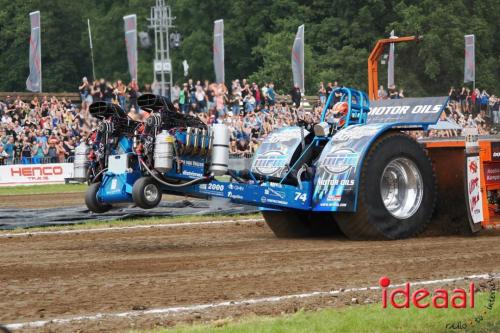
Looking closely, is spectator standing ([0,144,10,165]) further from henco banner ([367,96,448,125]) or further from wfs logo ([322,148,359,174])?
wfs logo ([322,148,359,174])

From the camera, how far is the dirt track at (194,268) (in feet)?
25.5

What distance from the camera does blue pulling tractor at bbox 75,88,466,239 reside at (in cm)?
1108

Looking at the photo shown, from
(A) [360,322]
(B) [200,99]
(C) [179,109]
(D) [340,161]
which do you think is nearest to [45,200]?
(C) [179,109]

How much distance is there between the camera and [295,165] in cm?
1195

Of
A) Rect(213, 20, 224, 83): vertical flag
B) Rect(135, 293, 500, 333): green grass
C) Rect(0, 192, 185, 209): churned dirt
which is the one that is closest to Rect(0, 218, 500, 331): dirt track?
Rect(135, 293, 500, 333): green grass

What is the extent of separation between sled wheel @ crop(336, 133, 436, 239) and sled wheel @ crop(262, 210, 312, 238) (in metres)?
1.11

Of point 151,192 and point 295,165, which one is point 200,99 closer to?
point 295,165

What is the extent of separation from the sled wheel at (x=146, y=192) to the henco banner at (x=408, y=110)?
10.5 ft

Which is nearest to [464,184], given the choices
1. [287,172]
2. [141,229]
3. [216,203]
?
[287,172]

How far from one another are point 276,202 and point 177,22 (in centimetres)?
5378

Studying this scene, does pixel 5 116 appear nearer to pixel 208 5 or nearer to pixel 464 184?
pixel 464 184

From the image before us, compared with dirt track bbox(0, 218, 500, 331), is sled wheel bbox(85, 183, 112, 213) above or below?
above

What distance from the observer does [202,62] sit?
60938 millimetres

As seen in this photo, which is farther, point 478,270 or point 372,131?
point 372,131
